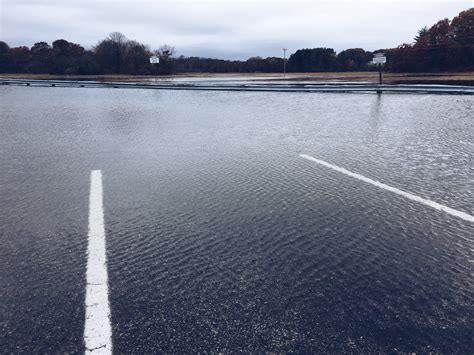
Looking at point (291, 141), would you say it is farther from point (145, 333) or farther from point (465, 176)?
point (145, 333)

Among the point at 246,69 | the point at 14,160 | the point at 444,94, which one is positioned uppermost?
the point at 246,69

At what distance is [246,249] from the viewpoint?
289 centimetres

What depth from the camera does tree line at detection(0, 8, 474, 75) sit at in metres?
64.8

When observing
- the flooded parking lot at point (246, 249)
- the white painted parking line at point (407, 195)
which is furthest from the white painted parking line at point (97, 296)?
the white painted parking line at point (407, 195)

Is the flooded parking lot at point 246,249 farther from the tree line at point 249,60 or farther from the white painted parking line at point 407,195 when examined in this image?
the tree line at point 249,60

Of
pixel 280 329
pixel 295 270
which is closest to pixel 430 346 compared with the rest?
pixel 280 329

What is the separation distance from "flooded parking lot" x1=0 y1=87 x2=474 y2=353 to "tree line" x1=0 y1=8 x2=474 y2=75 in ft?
231

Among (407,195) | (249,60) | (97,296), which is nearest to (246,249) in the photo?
(97,296)

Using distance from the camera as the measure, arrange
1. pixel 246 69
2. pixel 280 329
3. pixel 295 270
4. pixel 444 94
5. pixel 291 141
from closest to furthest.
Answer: pixel 280 329
pixel 295 270
pixel 291 141
pixel 444 94
pixel 246 69

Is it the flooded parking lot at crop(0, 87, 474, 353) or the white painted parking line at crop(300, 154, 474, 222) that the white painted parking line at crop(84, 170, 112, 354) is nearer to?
the flooded parking lot at crop(0, 87, 474, 353)

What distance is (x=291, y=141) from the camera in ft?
24.3

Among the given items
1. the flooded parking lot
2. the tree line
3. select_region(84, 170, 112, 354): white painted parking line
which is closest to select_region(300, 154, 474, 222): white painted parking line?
the flooded parking lot

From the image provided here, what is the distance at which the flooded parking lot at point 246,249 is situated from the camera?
196 cm

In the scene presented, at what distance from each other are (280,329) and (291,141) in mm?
5760
